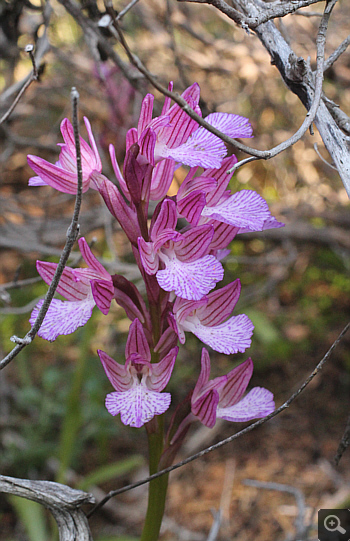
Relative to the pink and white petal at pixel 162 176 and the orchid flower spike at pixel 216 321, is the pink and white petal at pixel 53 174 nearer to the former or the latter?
the pink and white petal at pixel 162 176

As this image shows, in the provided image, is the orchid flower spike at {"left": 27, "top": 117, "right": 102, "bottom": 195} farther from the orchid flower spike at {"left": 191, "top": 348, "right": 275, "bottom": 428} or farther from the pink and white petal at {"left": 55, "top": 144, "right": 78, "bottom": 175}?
the orchid flower spike at {"left": 191, "top": 348, "right": 275, "bottom": 428}

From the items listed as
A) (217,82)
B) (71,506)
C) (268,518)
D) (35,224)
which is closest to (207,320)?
(71,506)

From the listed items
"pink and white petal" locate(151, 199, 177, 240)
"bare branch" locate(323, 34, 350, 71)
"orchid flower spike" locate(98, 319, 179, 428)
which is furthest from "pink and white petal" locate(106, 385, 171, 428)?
"bare branch" locate(323, 34, 350, 71)

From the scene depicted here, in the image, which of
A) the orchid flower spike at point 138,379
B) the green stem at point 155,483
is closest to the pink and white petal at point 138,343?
the orchid flower spike at point 138,379

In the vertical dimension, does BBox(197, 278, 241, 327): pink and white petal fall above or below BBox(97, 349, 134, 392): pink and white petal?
above

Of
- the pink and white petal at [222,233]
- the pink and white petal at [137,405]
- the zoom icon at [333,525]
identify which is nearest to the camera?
the pink and white petal at [137,405]

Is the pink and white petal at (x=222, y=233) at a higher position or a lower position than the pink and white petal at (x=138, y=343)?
higher
